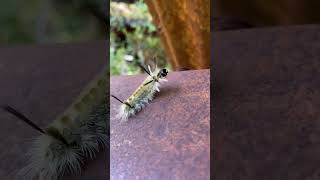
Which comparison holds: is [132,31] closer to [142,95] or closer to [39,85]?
[142,95]

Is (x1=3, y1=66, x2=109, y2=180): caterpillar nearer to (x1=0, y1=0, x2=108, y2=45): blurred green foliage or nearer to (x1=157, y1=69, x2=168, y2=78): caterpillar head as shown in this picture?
(x1=0, y1=0, x2=108, y2=45): blurred green foliage

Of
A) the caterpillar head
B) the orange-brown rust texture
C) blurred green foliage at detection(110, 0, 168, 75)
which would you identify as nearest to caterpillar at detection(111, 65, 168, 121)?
the caterpillar head

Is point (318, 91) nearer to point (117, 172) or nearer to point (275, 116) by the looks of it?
point (275, 116)

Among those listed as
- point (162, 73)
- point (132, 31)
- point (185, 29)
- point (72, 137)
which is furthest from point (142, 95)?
point (132, 31)

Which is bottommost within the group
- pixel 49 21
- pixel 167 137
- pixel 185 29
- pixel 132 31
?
pixel 167 137

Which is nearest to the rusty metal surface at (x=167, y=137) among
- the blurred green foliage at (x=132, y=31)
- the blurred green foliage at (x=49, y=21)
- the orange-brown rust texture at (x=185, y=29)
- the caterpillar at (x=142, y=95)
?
the caterpillar at (x=142, y=95)

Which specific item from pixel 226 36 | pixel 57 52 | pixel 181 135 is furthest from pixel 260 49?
pixel 57 52

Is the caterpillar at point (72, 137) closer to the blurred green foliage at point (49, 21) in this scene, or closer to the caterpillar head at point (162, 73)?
the blurred green foliage at point (49, 21)
